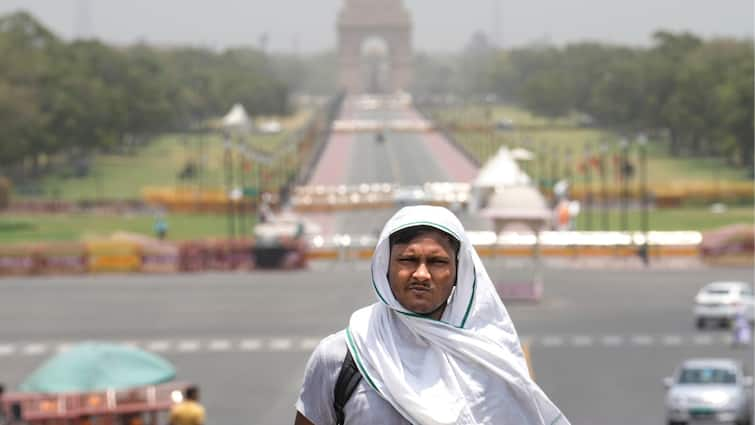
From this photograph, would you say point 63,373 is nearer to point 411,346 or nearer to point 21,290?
point 411,346

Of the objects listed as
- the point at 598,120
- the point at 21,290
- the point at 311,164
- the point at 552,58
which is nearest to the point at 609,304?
the point at 21,290

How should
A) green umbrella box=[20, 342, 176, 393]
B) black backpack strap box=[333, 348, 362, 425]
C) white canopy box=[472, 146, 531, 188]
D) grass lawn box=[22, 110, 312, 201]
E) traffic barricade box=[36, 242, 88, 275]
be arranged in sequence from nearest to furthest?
black backpack strap box=[333, 348, 362, 425] → green umbrella box=[20, 342, 176, 393] → traffic barricade box=[36, 242, 88, 275] → white canopy box=[472, 146, 531, 188] → grass lawn box=[22, 110, 312, 201]

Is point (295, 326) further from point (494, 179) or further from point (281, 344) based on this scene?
point (494, 179)

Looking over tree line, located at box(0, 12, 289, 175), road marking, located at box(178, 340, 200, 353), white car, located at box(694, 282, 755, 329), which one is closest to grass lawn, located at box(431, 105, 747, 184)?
tree line, located at box(0, 12, 289, 175)

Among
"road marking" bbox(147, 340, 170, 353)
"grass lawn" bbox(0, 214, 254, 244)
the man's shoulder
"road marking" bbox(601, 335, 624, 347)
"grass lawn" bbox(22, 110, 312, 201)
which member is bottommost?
"grass lawn" bbox(22, 110, 312, 201)

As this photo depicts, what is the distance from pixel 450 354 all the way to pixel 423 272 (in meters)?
0.19

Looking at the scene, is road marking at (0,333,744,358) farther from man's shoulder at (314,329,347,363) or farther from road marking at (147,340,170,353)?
man's shoulder at (314,329,347,363)

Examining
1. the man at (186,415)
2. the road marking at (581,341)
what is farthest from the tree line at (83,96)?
the man at (186,415)

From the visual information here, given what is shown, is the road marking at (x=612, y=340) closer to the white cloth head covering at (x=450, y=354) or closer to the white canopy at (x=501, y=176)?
the white canopy at (x=501, y=176)

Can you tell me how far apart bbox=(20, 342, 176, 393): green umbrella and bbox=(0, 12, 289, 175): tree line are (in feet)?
269

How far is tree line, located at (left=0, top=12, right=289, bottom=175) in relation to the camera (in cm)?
10706

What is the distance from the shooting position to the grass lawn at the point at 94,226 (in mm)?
71125

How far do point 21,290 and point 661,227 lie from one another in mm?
24437

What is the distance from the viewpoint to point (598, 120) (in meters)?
153
